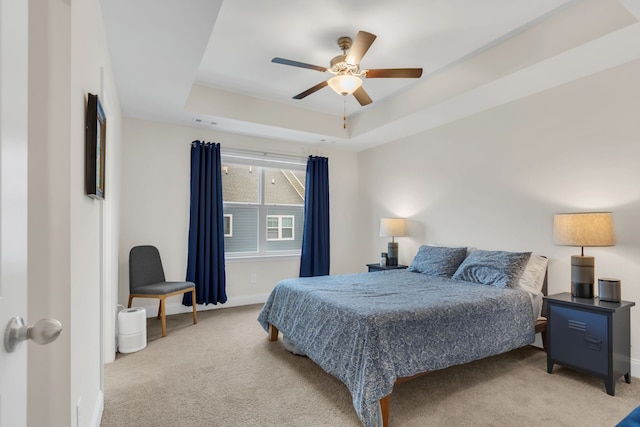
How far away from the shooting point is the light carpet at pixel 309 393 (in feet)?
6.70

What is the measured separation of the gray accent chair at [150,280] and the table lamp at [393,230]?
101 inches

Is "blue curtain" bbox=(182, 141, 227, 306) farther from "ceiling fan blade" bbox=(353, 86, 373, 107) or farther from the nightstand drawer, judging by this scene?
the nightstand drawer

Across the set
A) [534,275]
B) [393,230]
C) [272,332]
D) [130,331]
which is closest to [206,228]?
[130,331]

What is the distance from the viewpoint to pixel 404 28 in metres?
2.72

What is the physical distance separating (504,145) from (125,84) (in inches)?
151

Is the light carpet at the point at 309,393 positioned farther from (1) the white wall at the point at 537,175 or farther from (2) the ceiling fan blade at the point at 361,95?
(2) the ceiling fan blade at the point at 361,95

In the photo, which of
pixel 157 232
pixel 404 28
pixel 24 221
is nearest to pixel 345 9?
pixel 404 28

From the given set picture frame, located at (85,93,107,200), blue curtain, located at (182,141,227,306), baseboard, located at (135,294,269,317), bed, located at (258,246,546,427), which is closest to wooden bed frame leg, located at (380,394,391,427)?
bed, located at (258,246,546,427)

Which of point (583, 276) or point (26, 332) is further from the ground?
point (26, 332)

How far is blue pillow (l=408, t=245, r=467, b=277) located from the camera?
362 cm

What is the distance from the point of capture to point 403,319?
2148 mm

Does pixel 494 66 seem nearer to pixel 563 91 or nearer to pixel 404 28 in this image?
pixel 563 91

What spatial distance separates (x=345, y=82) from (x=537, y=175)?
2.12 metres

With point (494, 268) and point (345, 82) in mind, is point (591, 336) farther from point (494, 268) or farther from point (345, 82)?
point (345, 82)
